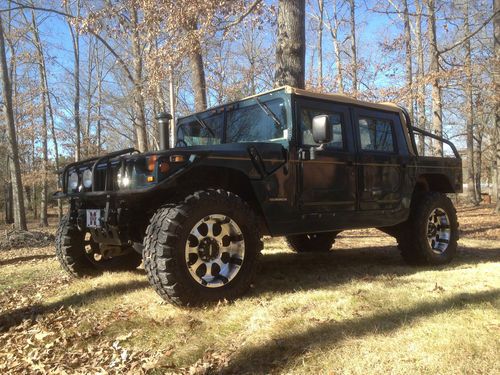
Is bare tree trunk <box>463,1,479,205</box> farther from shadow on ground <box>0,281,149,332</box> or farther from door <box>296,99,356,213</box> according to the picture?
shadow on ground <box>0,281,149,332</box>

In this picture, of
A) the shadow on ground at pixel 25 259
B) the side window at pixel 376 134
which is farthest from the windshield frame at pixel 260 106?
the shadow on ground at pixel 25 259

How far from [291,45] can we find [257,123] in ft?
10.9

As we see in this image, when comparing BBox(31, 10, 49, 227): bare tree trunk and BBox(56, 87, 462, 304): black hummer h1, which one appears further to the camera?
BBox(31, 10, 49, 227): bare tree trunk

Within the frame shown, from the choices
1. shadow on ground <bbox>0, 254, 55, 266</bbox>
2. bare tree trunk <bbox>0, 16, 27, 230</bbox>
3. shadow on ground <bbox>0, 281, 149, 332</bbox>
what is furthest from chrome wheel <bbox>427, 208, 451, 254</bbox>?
bare tree trunk <bbox>0, 16, 27, 230</bbox>

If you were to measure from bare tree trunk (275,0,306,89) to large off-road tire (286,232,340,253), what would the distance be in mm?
2640

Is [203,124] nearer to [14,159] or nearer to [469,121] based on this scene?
[14,159]

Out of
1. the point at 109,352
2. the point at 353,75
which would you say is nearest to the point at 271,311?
the point at 109,352

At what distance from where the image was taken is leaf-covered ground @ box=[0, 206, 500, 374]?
257 centimetres

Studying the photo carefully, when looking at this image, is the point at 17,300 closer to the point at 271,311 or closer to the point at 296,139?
the point at 271,311

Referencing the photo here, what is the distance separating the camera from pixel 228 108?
4941 mm

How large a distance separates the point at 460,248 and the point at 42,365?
6.72 meters

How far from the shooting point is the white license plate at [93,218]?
3943 mm

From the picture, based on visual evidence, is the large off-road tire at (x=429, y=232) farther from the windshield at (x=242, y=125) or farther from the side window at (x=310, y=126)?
the windshield at (x=242, y=125)

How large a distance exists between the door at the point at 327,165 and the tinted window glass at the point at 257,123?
189 mm
